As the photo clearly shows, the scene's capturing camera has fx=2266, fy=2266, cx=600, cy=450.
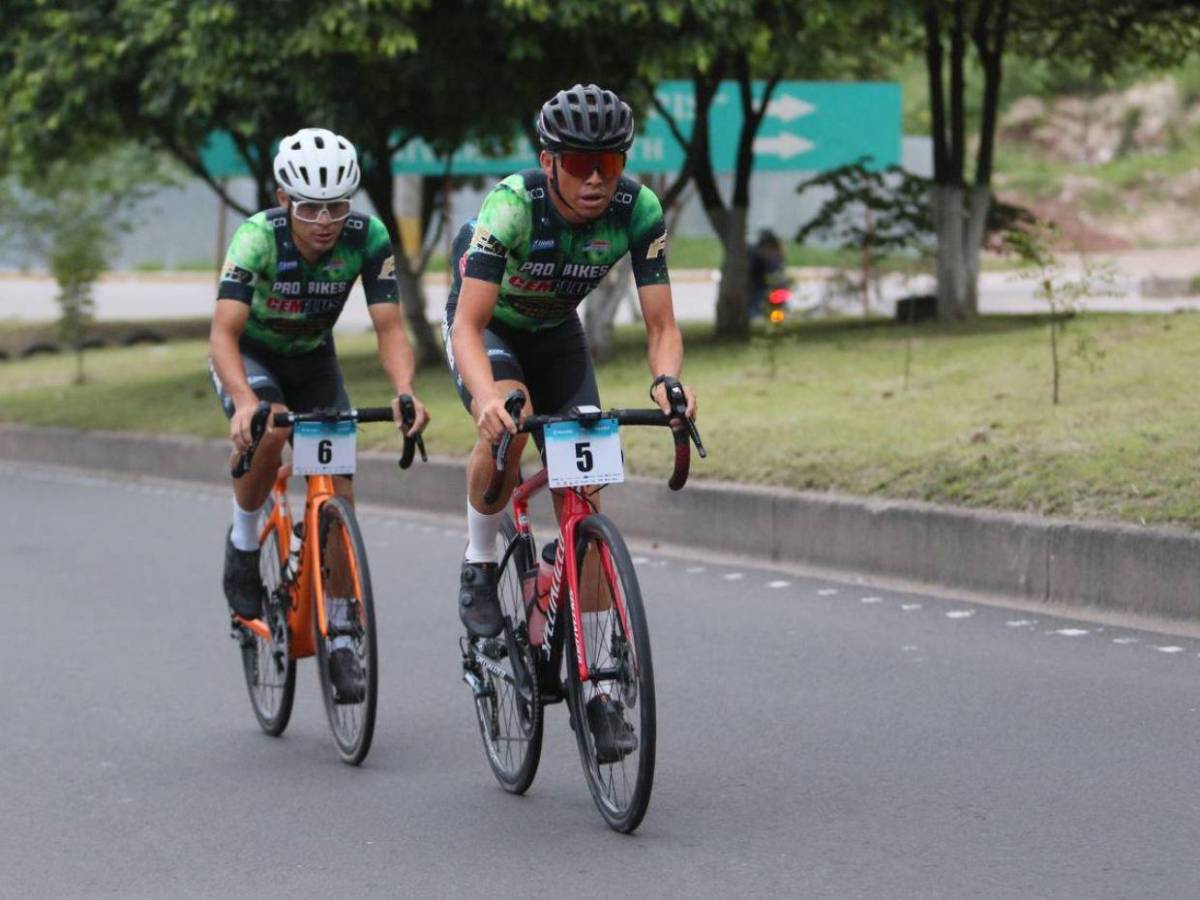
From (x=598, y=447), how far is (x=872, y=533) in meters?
5.07

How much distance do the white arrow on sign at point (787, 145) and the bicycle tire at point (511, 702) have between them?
17279 mm

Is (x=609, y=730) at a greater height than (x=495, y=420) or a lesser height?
lesser

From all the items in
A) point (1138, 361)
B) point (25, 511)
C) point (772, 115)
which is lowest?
point (25, 511)

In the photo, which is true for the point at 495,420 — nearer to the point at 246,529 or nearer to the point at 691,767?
the point at 691,767

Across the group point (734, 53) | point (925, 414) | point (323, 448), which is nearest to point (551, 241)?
point (323, 448)

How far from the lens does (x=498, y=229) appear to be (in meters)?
6.41

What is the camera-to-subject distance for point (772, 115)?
2392 cm

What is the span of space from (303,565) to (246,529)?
617 mm

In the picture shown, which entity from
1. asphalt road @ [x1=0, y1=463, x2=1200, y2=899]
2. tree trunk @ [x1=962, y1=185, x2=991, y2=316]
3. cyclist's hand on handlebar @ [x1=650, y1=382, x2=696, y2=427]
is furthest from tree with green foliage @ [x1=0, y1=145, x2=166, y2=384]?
cyclist's hand on handlebar @ [x1=650, y1=382, x2=696, y2=427]

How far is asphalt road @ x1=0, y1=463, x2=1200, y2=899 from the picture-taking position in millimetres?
5863

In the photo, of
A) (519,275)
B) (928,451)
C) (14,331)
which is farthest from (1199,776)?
(14,331)

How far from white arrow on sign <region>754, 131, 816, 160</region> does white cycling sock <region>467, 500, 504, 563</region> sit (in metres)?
17.3

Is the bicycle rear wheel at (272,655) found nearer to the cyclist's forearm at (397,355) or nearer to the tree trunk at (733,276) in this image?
the cyclist's forearm at (397,355)

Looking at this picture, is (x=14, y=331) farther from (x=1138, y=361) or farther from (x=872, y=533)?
(x=872, y=533)
